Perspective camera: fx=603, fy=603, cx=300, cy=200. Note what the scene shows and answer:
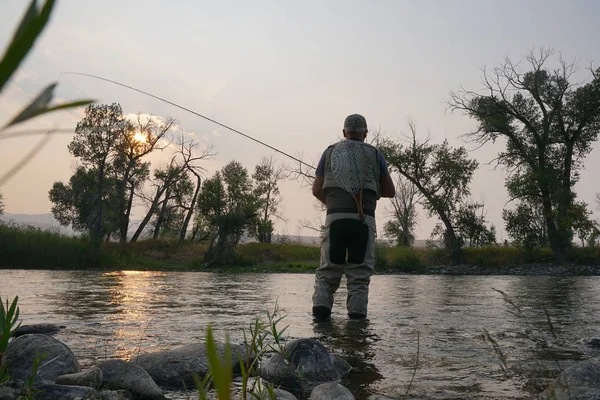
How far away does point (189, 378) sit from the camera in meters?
3.59

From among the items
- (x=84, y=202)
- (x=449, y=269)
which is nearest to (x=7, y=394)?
(x=449, y=269)

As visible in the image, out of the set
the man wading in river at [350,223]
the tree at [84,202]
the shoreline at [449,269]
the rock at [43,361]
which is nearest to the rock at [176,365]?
the rock at [43,361]

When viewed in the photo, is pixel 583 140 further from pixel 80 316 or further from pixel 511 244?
pixel 80 316

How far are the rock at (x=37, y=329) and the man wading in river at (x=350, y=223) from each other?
2627 millimetres

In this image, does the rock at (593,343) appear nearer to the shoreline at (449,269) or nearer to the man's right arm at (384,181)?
the man's right arm at (384,181)

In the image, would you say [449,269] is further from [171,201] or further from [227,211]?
[171,201]

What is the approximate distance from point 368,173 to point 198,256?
26511 millimetres

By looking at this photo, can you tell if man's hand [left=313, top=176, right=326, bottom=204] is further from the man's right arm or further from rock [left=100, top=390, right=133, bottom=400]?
rock [left=100, top=390, right=133, bottom=400]

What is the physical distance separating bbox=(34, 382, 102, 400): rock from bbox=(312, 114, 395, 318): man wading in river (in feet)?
12.9

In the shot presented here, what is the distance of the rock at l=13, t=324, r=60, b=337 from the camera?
5.14 metres

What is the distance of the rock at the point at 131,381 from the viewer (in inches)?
122

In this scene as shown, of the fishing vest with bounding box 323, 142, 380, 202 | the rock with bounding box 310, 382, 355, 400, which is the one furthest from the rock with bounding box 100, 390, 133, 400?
the fishing vest with bounding box 323, 142, 380, 202

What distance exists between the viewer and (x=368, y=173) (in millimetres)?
6516

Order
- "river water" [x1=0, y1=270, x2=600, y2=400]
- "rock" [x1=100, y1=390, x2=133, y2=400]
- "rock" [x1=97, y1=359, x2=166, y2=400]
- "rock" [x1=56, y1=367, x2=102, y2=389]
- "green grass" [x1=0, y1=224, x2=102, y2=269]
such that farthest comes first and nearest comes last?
"green grass" [x1=0, y1=224, x2=102, y2=269] < "river water" [x1=0, y1=270, x2=600, y2=400] < "rock" [x1=97, y1=359, x2=166, y2=400] < "rock" [x1=56, y1=367, x2=102, y2=389] < "rock" [x1=100, y1=390, x2=133, y2=400]
